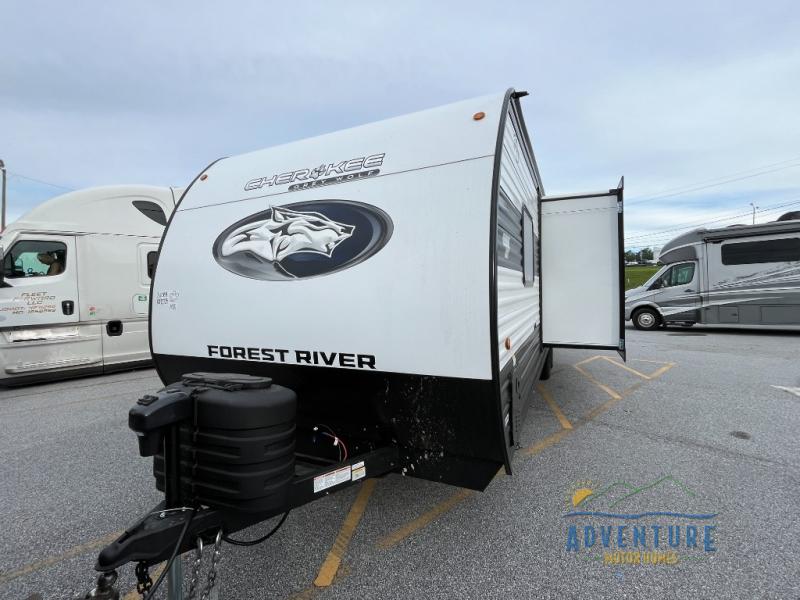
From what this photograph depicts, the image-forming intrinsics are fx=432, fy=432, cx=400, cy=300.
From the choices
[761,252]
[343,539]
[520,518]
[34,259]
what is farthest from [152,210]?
[761,252]

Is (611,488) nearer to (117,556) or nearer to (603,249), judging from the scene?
(603,249)

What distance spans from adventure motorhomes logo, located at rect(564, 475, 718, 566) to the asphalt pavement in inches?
0.5

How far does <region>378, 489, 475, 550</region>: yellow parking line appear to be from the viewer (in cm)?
276

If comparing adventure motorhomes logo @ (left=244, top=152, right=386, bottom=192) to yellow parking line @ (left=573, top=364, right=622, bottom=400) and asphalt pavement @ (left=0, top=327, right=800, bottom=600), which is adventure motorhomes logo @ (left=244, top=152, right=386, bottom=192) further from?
yellow parking line @ (left=573, top=364, right=622, bottom=400)

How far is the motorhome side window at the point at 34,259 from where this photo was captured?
685cm

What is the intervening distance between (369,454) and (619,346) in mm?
3364

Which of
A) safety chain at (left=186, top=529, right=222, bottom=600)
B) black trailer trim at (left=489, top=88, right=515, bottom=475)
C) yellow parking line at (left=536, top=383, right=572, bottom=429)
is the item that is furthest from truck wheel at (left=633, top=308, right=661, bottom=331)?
safety chain at (left=186, top=529, right=222, bottom=600)

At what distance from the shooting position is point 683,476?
3605 millimetres

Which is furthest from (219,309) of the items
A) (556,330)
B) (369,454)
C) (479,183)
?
(556,330)

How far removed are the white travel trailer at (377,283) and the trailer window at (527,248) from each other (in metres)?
0.07

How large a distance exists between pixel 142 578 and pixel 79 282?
24.3ft

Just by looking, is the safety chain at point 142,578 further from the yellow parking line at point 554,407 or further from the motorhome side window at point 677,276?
the motorhome side window at point 677,276

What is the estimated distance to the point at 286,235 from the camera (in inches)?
112

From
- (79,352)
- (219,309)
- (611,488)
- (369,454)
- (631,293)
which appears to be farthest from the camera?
(631,293)
